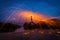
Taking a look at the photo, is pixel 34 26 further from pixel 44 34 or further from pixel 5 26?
pixel 44 34

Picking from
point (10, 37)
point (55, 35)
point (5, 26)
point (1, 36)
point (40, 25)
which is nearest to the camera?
point (5, 26)

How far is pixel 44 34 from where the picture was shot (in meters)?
21.8

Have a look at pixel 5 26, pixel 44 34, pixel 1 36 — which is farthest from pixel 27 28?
pixel 44 34

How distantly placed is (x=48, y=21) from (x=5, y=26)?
4.20 metres

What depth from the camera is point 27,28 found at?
51.4 feet

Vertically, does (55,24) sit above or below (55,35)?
above

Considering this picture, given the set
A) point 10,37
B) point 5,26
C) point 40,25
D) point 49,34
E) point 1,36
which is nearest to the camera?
point 5,26

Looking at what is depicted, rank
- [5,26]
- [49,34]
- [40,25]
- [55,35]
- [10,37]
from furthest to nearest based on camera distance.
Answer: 1. [49,34]
2. [55,35]
3. [10,37]
4. [40,25]
5. [5,26]

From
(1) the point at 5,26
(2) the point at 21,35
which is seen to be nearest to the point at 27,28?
(1) the point at 5,26

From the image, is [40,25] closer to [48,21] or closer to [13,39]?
[48,21]

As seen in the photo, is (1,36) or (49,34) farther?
(49,34)

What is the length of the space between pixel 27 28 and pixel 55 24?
2.66m

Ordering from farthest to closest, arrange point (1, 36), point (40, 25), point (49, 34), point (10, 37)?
point (49, 34), point (10, 37), point (1, 36), point (40, 25)

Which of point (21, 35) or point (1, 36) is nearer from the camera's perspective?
point (1, 36)
